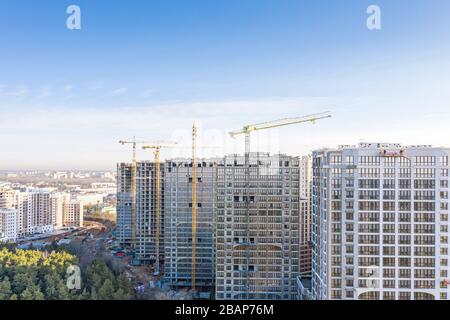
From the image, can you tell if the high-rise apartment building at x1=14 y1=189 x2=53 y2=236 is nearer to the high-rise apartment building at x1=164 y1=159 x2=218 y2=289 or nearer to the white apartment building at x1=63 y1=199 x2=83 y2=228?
the white apartment building at x1=63 y1=199 x2=83 y2=228

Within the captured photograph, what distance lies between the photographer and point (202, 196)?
7.07 metres

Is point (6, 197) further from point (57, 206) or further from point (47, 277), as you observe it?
point (47, 277)

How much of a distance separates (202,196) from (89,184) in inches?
143

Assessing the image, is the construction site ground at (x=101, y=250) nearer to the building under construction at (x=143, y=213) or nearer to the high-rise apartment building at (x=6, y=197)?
the high-rise apartment building at (x=6, y=197)

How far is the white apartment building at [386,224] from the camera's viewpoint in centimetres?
373

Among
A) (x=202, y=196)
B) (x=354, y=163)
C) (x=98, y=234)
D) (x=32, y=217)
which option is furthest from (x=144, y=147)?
(x=354, y=163)

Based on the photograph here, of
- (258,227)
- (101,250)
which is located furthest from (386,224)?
(101,250)

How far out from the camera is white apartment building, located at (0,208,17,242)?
190 inches

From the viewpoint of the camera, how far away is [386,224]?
12.6 feet

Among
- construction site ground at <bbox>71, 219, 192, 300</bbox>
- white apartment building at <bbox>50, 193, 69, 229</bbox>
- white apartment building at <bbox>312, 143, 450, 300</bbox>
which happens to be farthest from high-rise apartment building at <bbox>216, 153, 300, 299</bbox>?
white apartment building at <bbox>50, 193, 69, 229</bbox>

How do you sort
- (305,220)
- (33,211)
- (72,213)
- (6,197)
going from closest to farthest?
(6,197), (72,213), (33,211), (305,220)

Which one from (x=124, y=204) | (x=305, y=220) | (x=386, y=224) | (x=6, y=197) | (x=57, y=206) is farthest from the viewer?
(x=124, y=204)

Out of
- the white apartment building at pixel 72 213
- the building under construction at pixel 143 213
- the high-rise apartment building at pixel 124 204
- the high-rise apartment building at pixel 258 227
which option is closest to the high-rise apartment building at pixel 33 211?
the white apartment building at pixel 72 213

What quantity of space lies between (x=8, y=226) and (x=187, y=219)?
330cm
